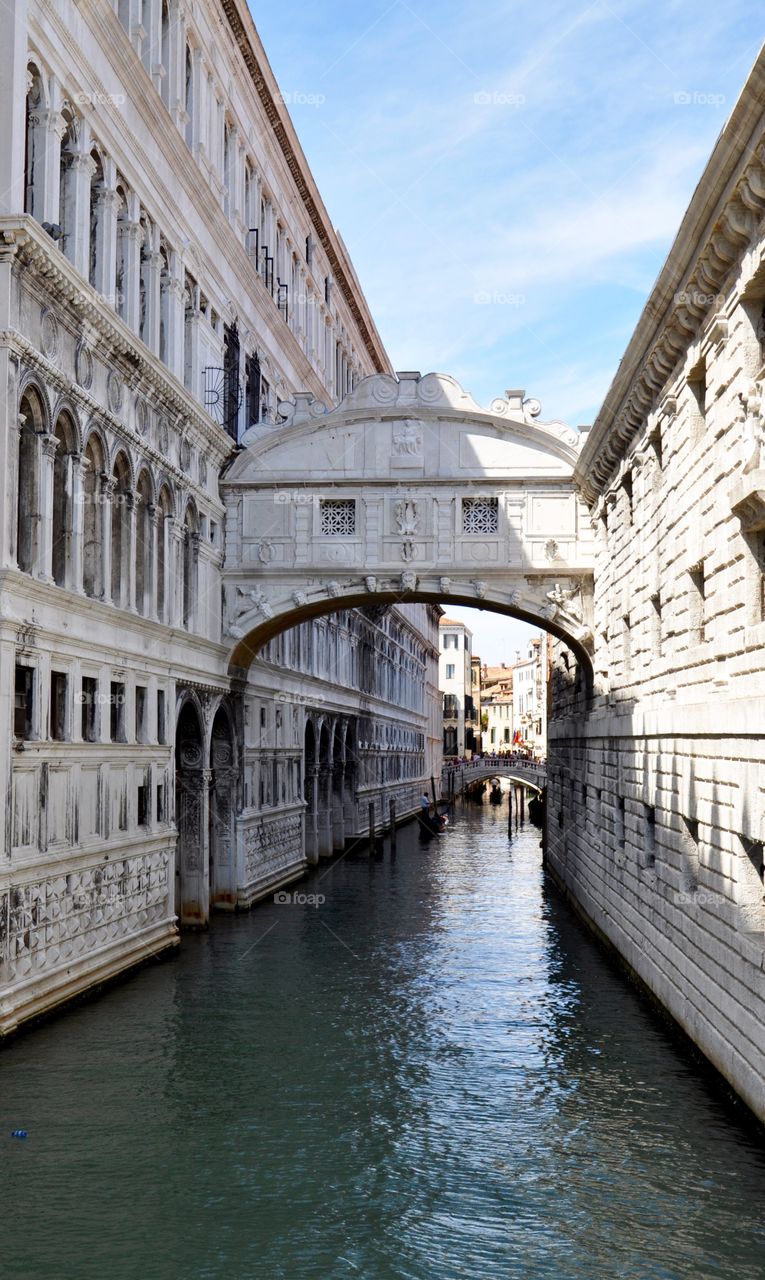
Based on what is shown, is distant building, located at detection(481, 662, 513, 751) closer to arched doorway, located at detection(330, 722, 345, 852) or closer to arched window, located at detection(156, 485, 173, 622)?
arched doorway, located at detection(330, 722, 345, 852)

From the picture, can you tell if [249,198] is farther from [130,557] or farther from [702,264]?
[702,264]

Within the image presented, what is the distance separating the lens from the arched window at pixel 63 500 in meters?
14.8

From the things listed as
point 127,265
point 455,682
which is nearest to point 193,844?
point 127,265

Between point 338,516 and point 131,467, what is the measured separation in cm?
576

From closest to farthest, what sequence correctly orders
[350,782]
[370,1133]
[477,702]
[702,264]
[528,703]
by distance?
[370,1133]
[702,264]
[350,782]
[528,703]
[477,702]

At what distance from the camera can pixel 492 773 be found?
69250 mm

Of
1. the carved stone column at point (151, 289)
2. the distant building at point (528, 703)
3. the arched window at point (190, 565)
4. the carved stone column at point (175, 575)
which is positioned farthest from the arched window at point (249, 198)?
the distant building at point (528, 703)

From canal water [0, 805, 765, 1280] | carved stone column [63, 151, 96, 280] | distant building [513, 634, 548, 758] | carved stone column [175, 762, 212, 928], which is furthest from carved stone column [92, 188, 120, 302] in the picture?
distant building [513, 634, 548, 758]

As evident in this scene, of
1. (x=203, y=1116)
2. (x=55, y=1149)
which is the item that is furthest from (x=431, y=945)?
(x=55, y=1149)

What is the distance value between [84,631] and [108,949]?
394 cm

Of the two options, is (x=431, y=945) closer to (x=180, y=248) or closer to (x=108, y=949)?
(x=108, y=949)

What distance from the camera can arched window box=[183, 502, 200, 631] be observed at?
20.8 metres

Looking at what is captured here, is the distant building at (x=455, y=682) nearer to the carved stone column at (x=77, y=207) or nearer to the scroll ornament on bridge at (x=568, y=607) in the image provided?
the scroll ornament on bridge at (x=568, y=607)

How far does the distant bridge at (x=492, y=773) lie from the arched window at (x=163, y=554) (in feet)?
127
